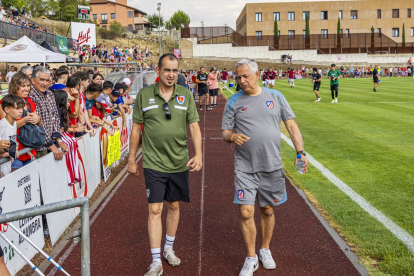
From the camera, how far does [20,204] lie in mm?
5191

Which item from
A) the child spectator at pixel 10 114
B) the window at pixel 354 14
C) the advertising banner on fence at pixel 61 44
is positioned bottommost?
the child spectator at pixel 10 114

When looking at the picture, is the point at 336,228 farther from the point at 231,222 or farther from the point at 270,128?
the point at 270,128

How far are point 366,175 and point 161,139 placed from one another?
5.41 m

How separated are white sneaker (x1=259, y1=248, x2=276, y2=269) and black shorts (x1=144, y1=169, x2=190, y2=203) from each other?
3.35 feet

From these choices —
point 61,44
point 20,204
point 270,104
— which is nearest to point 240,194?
point 270,104

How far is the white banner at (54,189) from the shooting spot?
5916mm

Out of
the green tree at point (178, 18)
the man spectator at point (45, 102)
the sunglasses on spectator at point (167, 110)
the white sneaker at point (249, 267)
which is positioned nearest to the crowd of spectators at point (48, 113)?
the man spectator at point (45, 102)

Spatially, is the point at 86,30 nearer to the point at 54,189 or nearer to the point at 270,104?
the point at 54,189

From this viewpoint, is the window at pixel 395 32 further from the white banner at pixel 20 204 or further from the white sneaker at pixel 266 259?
the white banner at pixel 20 204

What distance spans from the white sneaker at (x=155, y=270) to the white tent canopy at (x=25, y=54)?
1302 cm

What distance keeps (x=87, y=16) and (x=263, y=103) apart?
67182 mm

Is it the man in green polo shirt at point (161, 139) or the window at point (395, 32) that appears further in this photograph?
the window at point (395, 32)

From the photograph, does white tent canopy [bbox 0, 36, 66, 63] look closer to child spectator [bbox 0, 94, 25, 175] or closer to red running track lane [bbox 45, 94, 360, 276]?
red running track lane [bbox 45, 94, 360, 276]


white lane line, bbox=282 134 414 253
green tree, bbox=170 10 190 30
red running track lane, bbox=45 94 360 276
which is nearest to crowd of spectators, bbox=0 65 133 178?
red running track lane, bbox=45 94 360 276
